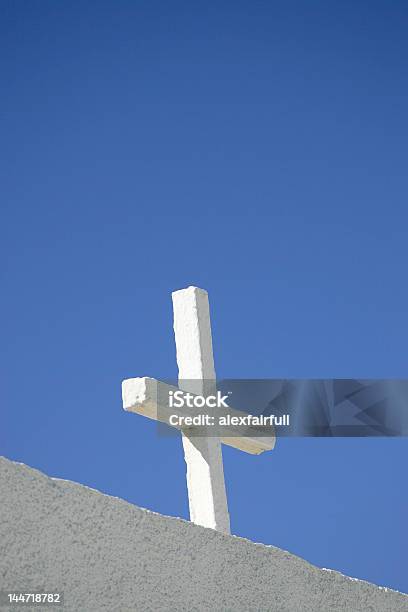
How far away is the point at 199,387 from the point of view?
3.34m

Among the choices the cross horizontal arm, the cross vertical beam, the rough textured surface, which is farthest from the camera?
the cross vertical beam

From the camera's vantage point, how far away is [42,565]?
168 cm

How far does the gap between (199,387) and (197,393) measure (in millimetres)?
36

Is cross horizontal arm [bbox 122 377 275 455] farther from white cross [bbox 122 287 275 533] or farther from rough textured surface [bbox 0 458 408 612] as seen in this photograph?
rough textured surface [bbox 0 458 408 612]

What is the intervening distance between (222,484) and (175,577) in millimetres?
1252

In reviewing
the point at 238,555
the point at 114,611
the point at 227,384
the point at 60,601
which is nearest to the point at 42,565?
the point at 60,601

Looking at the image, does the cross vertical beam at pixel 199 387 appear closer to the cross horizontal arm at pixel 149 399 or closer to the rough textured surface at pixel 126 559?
the cross horizontal arm at pixel 149 399

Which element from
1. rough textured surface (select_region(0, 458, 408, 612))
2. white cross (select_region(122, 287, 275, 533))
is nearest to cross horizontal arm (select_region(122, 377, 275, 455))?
white cross (select_region(122, 287, 275, 533))

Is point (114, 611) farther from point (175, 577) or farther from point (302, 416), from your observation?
point (302, 416)

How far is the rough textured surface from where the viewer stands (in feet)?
5.50

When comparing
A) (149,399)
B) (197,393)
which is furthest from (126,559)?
(197,393)

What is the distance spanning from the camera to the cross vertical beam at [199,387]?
3.11 metres

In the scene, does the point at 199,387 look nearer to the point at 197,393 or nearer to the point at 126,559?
the point at 197,393

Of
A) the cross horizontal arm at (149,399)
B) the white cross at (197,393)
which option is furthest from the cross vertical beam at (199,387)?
the cross horizontal arm at (149,399)
